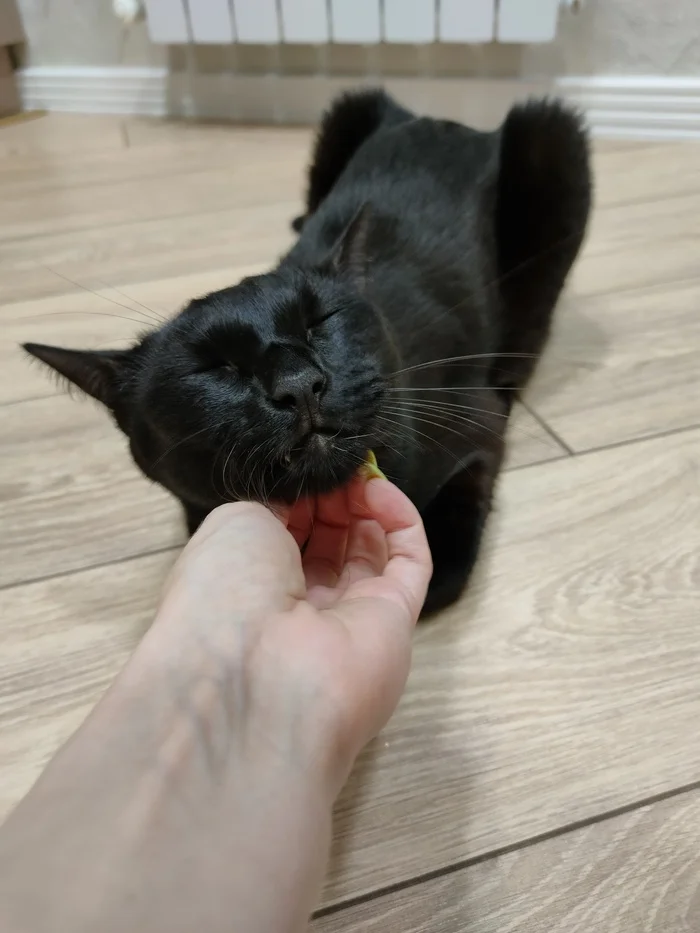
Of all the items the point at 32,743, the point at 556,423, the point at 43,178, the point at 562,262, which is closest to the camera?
the point at 32,743

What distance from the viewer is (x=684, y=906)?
0.63 meters

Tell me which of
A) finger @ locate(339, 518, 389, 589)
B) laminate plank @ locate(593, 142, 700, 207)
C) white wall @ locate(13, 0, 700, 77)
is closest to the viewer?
finger @ locate(339, 518, 389, 589)

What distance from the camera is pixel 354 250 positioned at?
2.98ft

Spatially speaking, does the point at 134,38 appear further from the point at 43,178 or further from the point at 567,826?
the point at 567,826

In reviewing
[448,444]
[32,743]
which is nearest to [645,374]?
[448,444]

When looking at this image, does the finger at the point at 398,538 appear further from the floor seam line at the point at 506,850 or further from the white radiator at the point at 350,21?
the white radiator at the point at 350,21

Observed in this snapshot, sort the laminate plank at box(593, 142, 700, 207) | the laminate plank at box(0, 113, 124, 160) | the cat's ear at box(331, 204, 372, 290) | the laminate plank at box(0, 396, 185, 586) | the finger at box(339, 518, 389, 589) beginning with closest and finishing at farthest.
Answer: the finger at box(339, 518, 389, 589)
the cat's ear at box(331, 204, 372, 290)
the laminate plank at box(0, 396, 185, 586)
the laminate plank at box(593, 142, 700, 207)
the laminate plank at box(0, 113, 124, 160)

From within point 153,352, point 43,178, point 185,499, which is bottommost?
point 43,178

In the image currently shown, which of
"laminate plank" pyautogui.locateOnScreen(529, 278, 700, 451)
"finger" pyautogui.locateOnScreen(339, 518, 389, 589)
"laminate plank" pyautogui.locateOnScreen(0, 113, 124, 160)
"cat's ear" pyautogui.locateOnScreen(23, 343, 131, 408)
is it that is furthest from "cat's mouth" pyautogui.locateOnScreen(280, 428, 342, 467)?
"laminate plank" pyautogui.locateOnScreen(0, 113, 124, 160)

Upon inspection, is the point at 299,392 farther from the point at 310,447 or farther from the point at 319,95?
the point at 319,95

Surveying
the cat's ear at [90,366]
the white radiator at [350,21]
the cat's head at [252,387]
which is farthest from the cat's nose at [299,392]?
the white radiator at [350,21]

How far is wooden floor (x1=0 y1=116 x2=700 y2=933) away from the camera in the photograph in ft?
2.19

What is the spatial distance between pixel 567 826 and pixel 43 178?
81.1 inches

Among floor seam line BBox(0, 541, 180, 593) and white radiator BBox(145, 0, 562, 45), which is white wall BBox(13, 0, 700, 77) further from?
floor seam line BBox(0, 541, 180, 593)
